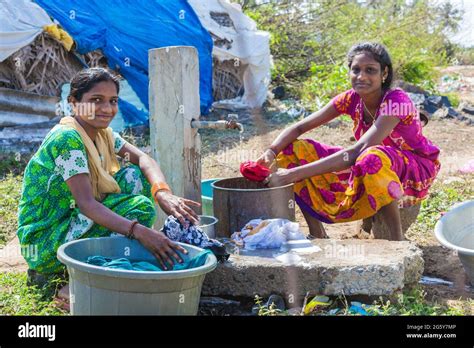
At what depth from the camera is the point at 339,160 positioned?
11.8 ft

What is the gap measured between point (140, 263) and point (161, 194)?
1.48 feet

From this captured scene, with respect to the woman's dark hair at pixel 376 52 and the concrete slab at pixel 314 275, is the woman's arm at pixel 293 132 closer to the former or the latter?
the woman's dark hair at pixel 376 52

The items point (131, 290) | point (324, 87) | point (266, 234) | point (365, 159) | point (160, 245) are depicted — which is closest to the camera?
point (131, 290)

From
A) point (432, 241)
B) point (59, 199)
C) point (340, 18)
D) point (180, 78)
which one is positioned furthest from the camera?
point (340, 18)

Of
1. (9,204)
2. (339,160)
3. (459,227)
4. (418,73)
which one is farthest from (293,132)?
(418,73)

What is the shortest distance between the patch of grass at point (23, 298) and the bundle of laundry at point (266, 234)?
3.07 feet

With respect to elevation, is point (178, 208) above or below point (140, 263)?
above

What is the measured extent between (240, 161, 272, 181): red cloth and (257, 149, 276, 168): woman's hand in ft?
0.45

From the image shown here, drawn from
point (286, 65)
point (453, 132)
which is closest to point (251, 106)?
point (286, 65)

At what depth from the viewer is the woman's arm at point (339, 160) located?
3.58 metres

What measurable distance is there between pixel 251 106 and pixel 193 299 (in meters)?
7.01

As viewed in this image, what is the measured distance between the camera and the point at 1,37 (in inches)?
260

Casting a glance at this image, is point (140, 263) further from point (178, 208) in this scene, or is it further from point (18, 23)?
point (18, 23)
